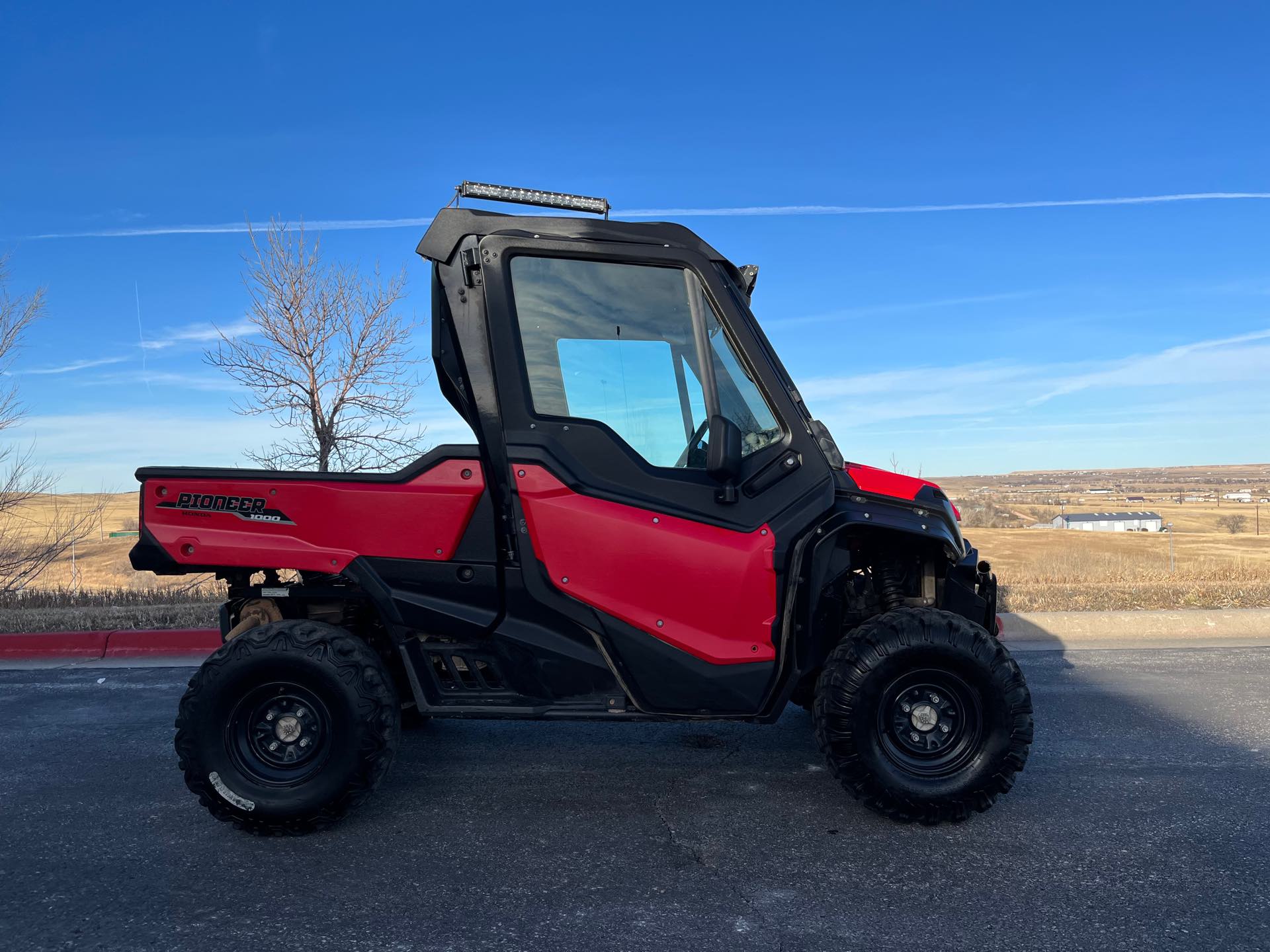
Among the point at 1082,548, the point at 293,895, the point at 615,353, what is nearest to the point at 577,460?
the point at 615,353

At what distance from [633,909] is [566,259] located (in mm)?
2494

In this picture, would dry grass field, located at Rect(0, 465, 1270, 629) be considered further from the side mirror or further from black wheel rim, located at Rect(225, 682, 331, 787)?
black wheel rim, located at Rect(225, 682, 331, 787)

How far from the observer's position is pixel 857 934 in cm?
282

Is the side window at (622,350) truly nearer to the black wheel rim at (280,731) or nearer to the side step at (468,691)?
the side step at (468,691)

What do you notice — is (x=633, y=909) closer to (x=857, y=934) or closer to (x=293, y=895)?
(x=857, y=934)

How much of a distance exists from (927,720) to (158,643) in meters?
6.37

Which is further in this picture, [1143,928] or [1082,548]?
[1082,548]

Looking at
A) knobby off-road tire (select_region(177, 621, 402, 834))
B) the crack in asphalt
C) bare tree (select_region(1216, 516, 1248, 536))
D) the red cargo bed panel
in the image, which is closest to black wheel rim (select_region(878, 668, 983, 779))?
the crack in asphalt

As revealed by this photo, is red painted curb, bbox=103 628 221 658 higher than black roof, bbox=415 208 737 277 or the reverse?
the reverse

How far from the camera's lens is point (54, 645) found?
7.59 meters

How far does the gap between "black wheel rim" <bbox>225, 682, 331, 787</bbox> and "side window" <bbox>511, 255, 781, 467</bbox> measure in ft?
5.06

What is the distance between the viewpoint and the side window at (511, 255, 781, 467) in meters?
3.87

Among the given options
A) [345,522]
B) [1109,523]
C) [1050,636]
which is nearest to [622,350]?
[345,522]

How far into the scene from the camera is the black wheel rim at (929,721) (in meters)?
3.79
